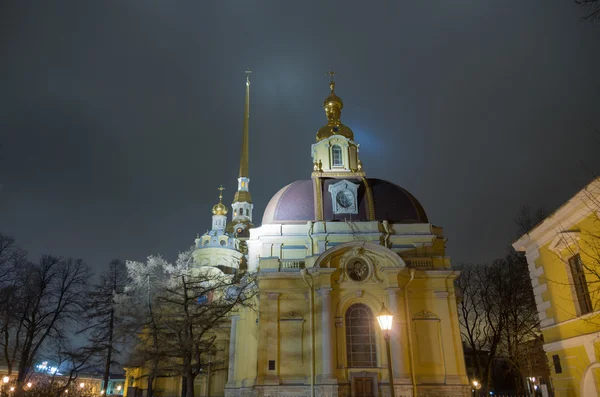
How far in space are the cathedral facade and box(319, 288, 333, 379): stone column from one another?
2.1 inches

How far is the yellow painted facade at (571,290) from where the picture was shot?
12109 mm

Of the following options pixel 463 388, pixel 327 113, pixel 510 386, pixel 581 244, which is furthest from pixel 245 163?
pixel 581 244

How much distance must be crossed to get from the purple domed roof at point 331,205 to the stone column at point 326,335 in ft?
21.6

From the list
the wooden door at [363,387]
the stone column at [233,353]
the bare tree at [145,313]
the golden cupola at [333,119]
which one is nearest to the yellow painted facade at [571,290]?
the wooden door at [363,387]

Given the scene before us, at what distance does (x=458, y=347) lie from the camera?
25.0 meters

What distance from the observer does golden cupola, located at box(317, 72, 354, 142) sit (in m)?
39.7

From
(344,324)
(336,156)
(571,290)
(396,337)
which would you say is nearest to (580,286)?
(571,290)

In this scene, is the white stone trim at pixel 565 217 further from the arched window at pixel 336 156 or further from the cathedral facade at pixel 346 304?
the arched window at pixel 336 156

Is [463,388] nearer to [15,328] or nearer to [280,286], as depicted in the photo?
[280,286]

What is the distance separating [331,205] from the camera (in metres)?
30.6

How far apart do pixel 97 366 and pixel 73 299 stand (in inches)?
188

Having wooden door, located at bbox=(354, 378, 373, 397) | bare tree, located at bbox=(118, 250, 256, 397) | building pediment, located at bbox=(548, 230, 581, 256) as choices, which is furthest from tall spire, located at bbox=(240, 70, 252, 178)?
building pediment, located at bbox=(548, 230, 581, 256)

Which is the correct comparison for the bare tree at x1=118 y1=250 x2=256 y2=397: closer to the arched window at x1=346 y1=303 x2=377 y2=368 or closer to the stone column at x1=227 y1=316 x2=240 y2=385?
the stone column at x1=227 y1=316 x2=240 y2=385

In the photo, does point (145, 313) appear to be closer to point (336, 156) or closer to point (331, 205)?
point (331, 205)
